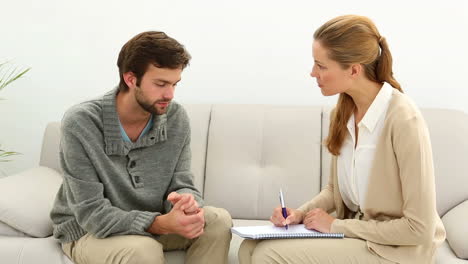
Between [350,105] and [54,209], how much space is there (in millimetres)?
1096

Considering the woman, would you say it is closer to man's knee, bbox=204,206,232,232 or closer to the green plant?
man's knee, bbox=204,206,232,232

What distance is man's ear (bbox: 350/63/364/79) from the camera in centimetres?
214

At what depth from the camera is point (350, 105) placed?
2.29 m

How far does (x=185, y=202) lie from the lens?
87.8 inches

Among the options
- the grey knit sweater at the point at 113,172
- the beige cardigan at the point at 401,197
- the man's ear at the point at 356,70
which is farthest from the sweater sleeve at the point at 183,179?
the man's ear at the point at 356,70

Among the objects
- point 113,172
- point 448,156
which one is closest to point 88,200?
point 113,172

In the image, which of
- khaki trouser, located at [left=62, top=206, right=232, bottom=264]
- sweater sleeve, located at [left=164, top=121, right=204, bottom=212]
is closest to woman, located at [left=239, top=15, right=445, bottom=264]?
khaki trouser, located at [left=62, top=206, right=232, bottom=264]

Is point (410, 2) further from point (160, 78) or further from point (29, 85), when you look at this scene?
point (29, 85)

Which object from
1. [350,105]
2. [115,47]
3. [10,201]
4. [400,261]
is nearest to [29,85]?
[115,47]

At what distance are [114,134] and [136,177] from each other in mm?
175

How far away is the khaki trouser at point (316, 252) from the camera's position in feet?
6.70

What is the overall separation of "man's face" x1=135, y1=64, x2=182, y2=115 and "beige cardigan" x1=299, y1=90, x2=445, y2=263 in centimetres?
71

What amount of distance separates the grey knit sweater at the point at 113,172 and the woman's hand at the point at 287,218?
1.08ft

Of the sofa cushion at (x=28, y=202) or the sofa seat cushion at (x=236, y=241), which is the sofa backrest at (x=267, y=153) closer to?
the sofa seat cushion at (x=236, y=241)
